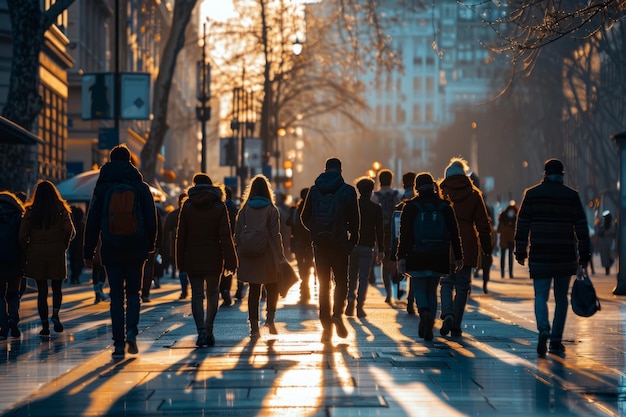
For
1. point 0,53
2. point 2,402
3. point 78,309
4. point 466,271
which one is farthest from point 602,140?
point 2,402

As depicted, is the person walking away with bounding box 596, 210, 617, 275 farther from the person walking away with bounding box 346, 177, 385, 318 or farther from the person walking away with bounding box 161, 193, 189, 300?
the person walking away with bounding box 346, 177, 385, 318

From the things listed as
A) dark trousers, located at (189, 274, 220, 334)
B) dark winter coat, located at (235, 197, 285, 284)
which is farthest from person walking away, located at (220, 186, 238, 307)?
dark trousers, located at (189, 274, 220, 334)

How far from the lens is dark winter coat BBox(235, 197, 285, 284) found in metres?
16.4

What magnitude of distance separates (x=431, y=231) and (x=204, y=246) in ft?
7.37

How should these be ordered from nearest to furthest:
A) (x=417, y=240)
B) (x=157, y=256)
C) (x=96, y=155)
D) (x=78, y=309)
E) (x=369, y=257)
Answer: (x=417, y=240) → (x=369, y=257) → (x=78, y=309) → (x=157, y=256) → (x=96, y=155)

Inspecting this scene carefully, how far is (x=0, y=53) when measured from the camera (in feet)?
126

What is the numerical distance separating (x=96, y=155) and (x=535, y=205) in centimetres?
4793

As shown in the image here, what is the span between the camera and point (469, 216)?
16.3m

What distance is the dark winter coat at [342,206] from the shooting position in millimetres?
15922

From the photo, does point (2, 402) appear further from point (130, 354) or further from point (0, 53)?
point (0, 53)

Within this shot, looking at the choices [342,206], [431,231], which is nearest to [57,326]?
[342,206]

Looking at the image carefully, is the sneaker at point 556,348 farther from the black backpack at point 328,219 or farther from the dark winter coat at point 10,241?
the dark winter coat at point 10,241

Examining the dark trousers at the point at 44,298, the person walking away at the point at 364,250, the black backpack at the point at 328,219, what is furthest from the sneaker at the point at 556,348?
the person walking away at the point at 364,250

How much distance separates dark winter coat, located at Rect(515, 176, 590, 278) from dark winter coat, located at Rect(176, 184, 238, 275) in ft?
9.53
